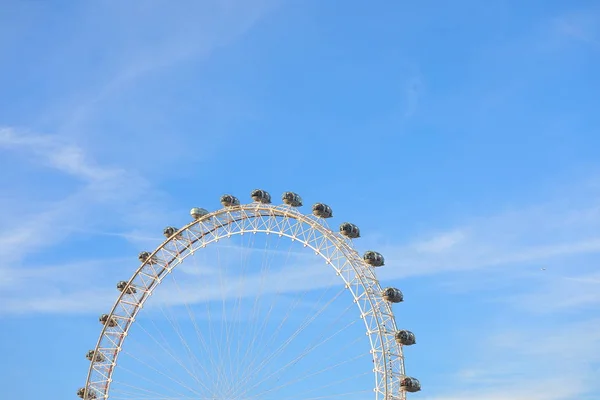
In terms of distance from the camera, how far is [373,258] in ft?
207

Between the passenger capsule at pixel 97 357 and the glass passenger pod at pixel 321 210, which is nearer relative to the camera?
the glass passenger pod at pixel 321 210

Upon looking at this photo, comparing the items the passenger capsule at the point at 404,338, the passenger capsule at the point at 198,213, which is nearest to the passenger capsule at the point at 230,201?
the passenger capsule at the point at 198,213

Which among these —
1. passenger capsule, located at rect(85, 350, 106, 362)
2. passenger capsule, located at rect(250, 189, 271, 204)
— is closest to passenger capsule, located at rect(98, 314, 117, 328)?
passenger capsule, located at rect(85, 350, 106, 362)

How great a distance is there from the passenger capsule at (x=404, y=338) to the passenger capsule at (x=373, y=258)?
18.5 feet

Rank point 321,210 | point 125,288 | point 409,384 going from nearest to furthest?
point 409,384 → point 321,210 → point 125,288

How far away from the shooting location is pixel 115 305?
79125 millimetres

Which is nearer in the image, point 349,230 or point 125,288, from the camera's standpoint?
point 349,230

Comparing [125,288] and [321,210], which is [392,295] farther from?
[125,288]

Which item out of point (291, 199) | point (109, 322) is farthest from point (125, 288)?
point (291, 199)

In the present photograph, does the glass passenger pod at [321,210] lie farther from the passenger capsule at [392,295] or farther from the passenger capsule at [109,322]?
the passenger capsule at [109,322]

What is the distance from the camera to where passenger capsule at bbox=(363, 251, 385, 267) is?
207 feet

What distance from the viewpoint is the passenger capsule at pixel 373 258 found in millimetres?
63062

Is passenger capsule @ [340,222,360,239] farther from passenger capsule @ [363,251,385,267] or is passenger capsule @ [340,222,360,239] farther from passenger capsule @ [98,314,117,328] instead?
passenger capsule @ [98,314,117,328]

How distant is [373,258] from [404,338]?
6.51 metres
